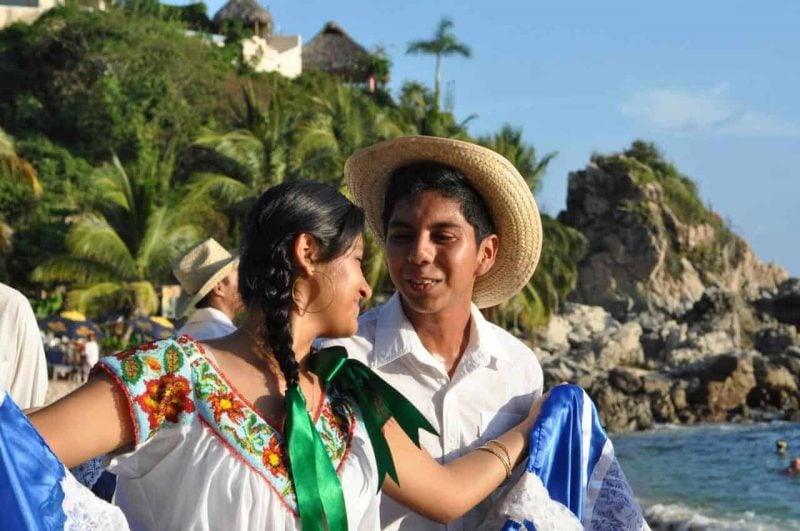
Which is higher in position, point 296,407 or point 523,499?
point 296,407

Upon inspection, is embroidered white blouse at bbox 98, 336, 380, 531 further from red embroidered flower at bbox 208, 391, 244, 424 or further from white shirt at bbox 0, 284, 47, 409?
white shirt at bbox 0, 284, 47, 409

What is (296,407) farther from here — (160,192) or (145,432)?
(160,192)

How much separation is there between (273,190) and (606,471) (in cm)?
148

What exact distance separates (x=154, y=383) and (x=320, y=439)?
0.39 m

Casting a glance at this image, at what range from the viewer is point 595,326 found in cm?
4244

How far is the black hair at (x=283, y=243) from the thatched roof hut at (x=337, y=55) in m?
51.2

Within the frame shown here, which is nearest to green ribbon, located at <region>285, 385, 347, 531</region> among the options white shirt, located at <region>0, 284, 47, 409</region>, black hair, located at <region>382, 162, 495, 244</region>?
black hair, located at <region>382, 162, 495, 244</region>

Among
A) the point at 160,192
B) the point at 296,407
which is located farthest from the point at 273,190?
the point at 160,192

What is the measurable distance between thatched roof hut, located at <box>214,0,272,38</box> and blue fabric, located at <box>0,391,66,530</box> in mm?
50666

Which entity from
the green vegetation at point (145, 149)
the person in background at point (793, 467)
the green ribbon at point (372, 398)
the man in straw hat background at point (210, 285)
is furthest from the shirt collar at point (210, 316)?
the person in background at point (793, 467)

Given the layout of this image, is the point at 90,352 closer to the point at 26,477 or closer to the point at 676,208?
the point at 26,477

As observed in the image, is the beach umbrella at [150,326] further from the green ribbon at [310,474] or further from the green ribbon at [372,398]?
the green ribbon at [310,474]

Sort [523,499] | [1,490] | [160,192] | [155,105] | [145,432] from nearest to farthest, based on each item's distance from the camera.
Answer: [1,490]
[145,432]
[523,499]
[160,192]
[155,105]

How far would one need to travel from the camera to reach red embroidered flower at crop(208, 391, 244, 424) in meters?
2.56
